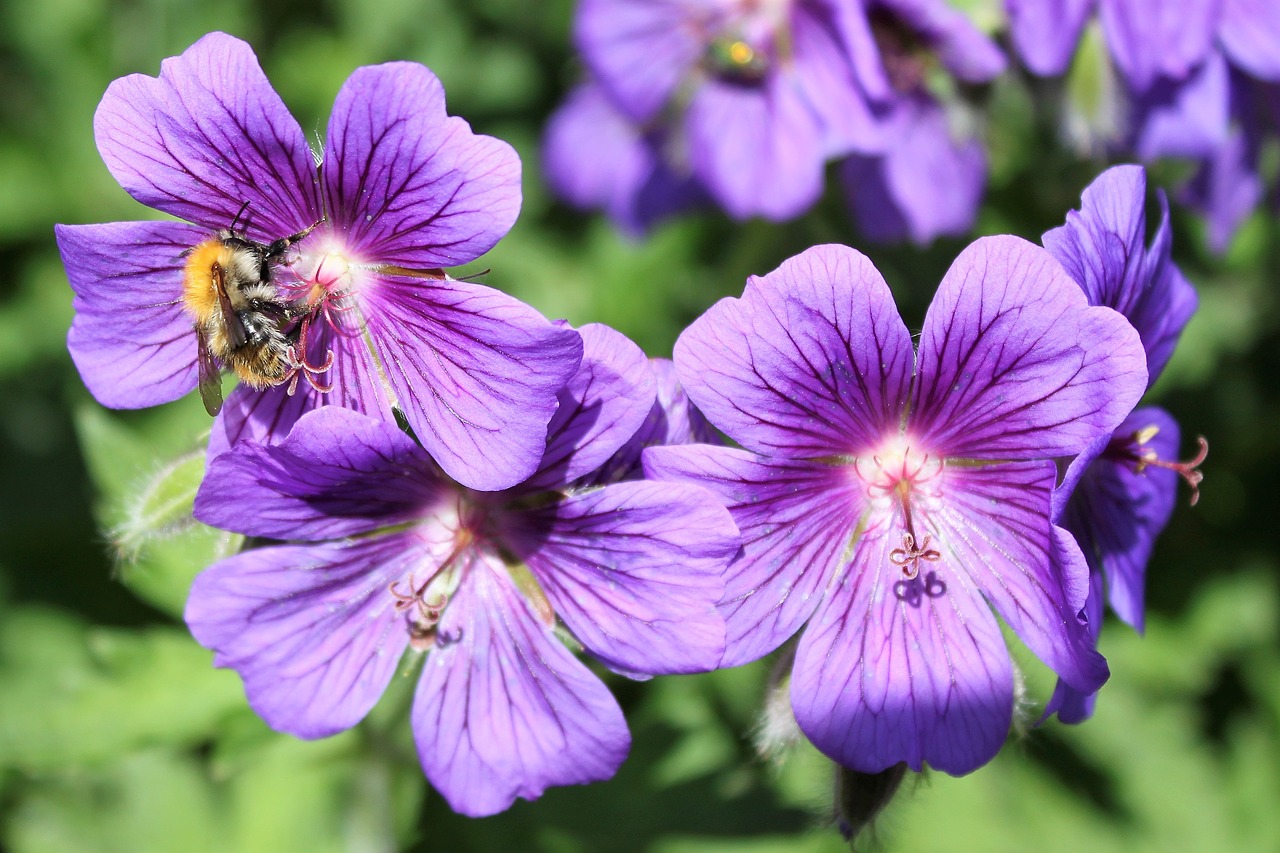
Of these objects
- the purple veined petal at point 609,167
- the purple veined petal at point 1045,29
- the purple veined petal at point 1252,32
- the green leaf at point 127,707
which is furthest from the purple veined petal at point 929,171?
the green leaf at point 127,707

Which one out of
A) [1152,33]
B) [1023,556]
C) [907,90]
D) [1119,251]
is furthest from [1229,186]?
[1023,556]

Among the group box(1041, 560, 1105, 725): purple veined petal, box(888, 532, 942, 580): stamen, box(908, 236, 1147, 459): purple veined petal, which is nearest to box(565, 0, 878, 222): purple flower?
box(908, 236, 1147, 459): purple veined petal

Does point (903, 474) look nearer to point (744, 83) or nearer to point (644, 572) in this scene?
point (644, 572)

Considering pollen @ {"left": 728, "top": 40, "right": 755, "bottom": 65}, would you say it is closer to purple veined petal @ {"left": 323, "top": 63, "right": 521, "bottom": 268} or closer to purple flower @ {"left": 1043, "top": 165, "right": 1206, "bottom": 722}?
purple flower @ {"left": 1043, "top": 165, "right": 1206, "bottom": 722}

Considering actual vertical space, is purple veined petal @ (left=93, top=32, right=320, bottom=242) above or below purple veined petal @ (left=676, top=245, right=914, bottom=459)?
above

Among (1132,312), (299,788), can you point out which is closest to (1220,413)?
(1132,312)

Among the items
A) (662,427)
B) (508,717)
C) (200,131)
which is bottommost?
(508,717)

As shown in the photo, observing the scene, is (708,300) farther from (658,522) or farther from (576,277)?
(658,522)
